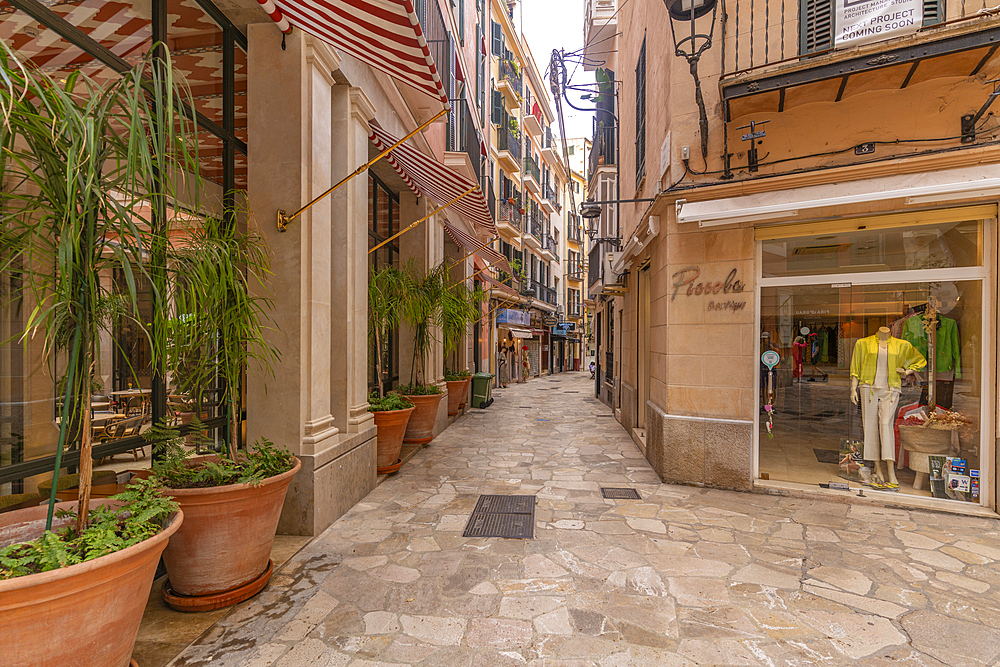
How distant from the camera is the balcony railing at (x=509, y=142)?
18.7 m

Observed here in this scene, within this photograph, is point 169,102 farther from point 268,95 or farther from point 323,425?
point 323,425

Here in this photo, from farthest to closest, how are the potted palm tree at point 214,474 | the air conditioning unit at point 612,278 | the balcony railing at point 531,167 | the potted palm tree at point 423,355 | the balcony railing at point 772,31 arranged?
the balcony railing at point 531,167 < the air conditioning unit at point 612,278 < the potted palm tree at point 423,355 < the balcony railing at point 772,31 < the potted palm tree at point 214,474

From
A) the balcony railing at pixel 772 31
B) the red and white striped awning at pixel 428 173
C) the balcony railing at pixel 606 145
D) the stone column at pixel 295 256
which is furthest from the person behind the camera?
the balcony railing at pixel 606 145

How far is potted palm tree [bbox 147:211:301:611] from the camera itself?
9.01ft

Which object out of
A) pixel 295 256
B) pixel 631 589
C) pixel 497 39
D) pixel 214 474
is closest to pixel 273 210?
pixel 295 256

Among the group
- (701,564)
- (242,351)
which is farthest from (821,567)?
(242,351)

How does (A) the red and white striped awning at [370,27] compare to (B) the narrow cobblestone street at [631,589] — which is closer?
(B) the narrow cobblestone street at [631,589]

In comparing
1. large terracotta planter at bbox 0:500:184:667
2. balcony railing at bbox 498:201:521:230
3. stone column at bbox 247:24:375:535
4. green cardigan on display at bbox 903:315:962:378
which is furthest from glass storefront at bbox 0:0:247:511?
balcony railing at bbox 498:201:521:230

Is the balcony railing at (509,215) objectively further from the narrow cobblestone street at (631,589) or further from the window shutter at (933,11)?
the narrow cobblestone street at (631,589)

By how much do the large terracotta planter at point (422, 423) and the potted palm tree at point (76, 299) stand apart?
5170mm

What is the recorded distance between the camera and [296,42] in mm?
4043

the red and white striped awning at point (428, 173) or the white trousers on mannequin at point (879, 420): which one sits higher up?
the red and white striped awning at point (428, 173)

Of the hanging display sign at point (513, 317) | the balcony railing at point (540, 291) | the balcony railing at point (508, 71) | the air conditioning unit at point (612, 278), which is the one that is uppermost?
the balcony railing at point (508, 71)

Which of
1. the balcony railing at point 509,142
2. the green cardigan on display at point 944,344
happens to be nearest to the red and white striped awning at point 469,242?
the green cardigan on display at point 944,344
